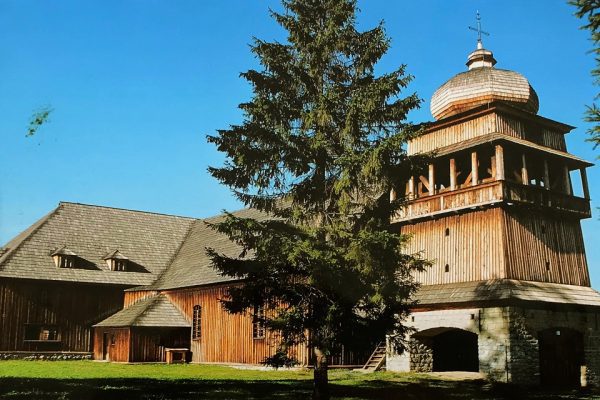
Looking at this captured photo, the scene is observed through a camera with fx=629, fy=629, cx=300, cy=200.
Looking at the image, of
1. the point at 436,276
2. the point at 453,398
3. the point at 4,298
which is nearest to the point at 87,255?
the point at 4,298

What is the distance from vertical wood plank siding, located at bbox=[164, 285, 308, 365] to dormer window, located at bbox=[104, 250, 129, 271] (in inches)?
232

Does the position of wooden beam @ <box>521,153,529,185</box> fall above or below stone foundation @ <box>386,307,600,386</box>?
above

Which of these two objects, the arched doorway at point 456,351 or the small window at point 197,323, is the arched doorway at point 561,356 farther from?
→ the small window at point 197,323

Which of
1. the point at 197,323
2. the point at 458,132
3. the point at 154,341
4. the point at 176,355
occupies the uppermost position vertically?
the point at 458,132

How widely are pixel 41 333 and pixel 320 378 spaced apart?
28331 millimetres

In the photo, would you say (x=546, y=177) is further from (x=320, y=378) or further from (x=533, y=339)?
(x=320, y=378)

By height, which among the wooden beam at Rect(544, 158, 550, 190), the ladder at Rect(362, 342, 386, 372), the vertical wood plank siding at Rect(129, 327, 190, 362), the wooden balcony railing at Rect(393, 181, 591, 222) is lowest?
the ladder at Rect(362, 342, 386, 372)

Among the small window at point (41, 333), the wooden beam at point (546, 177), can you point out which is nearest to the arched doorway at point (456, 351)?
the wooden beam at point (546, 177)

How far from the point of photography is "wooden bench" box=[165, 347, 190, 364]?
121 ft

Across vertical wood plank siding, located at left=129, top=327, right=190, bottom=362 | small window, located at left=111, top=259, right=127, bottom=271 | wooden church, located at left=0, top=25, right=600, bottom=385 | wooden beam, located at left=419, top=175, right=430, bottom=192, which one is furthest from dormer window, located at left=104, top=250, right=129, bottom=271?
wooden beam, located at left=419, top=175, right=430, bottom=192

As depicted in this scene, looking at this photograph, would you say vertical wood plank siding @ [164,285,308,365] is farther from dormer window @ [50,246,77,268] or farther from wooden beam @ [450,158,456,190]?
wooden beam @ [450,158,456,190]

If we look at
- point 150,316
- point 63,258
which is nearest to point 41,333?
Result: point 63,258

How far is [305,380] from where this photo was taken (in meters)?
24.7

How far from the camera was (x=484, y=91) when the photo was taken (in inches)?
1158
